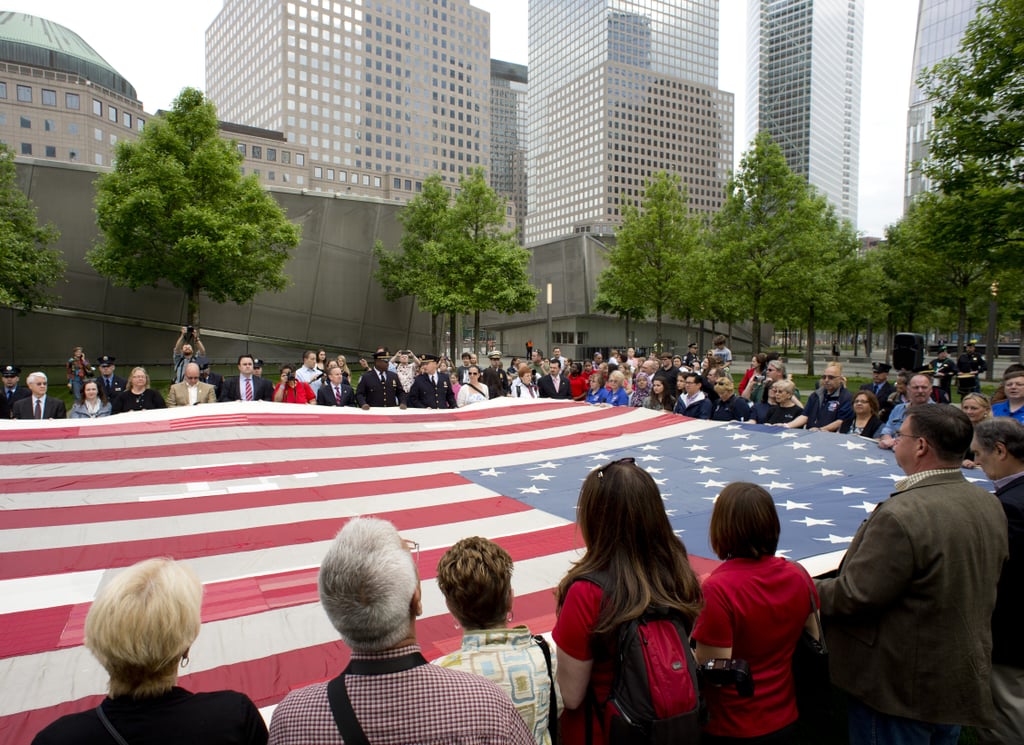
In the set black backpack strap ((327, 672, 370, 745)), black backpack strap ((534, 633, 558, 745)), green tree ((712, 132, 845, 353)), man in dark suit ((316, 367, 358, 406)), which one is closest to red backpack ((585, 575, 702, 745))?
black backpack strap ((534, 633, 558, 745))

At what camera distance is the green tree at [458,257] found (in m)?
28.4

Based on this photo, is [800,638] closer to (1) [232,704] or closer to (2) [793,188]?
(1) [232,704]

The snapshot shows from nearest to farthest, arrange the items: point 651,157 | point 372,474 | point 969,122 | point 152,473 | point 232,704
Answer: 1. point 232,704
2. point 152,473
3. point 372,474
4. point 969,122
5. point 651,157

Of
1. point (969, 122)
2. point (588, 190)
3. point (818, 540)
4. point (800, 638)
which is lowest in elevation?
point (818, 540)

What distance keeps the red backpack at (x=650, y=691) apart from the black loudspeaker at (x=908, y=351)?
9.39 m

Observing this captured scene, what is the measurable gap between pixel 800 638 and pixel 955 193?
16.3 metres

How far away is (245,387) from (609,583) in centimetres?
907

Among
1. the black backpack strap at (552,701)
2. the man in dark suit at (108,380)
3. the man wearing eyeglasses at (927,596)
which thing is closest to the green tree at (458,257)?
the man in dark suit at (108,380)

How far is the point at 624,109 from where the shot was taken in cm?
15388

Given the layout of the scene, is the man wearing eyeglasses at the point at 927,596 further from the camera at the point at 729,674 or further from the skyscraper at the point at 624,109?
the skyscraper at the point at 624,109

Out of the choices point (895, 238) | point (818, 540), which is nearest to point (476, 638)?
point (818, 540)

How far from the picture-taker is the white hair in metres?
1.57

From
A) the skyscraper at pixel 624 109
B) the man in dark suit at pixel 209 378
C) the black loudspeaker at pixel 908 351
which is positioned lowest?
the man in dark suit at pixel 209 378

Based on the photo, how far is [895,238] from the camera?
3509 cm
